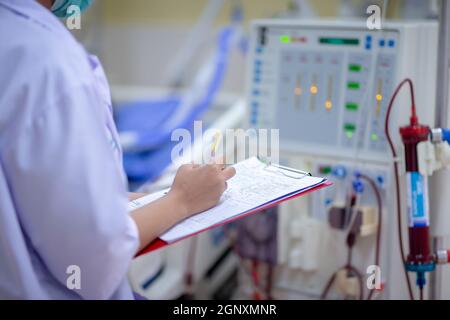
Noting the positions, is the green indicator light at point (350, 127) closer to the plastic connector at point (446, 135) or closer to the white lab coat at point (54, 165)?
the plastic connector at point (446, 135)

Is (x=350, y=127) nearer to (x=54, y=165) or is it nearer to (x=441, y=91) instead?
(x=441, y=91)

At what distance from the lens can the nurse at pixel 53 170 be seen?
849 millimetres

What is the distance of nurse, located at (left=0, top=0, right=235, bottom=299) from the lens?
85 centimetres

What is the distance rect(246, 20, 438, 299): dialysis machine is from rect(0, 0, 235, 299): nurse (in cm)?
87

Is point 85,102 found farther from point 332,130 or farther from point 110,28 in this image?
point 110,28

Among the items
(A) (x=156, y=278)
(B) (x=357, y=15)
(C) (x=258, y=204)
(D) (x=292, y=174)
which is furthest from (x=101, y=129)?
(B) (x=357, y=15)

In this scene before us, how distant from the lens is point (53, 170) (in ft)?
2.77

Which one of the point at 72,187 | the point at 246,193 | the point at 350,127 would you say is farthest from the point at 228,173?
the point at 350,127

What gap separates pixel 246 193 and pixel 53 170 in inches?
→ 17.4

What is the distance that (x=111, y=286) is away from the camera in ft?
3.14

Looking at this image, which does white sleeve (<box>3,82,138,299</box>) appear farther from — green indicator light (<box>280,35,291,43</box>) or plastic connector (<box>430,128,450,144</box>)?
green indicator light (<box>280,35,291,43</box>)

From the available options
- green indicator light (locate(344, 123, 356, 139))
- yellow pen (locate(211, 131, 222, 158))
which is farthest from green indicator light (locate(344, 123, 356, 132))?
yellow pen (locate(211, 131, 222, 158))

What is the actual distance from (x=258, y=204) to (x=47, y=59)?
46 centimetres

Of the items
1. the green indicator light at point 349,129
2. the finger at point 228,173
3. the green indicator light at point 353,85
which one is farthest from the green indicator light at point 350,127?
the finger at point 228,173
